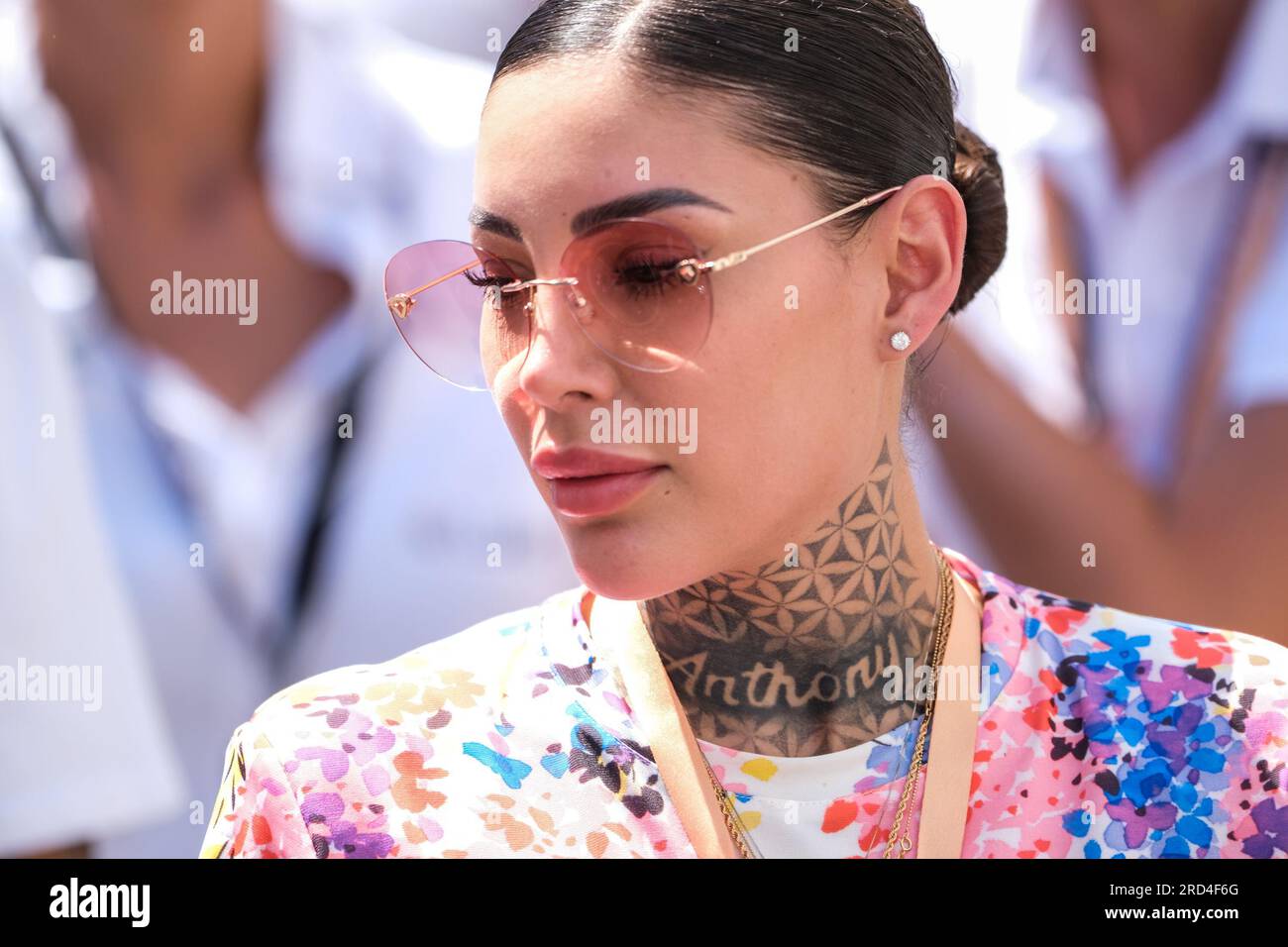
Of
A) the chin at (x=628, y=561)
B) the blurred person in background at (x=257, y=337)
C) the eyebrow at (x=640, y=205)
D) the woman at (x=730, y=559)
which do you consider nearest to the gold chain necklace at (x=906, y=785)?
the woman at (x=730, y=559)

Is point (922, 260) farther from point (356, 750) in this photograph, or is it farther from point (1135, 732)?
point (356, 750)

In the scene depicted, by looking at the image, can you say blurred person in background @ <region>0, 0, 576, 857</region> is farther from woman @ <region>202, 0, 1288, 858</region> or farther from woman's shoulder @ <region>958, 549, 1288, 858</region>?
woman's shoulder @ <region>958, 549, 1288, 858</region>

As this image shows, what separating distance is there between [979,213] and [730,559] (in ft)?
1.72

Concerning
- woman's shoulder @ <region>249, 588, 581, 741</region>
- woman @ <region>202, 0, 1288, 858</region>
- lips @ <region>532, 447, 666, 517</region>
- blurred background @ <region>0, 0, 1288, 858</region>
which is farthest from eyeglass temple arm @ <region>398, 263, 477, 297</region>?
blurred background @ <region>0, 0, 1288, 858</region>

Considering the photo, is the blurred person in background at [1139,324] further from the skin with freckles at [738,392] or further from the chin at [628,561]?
the chin at [628,561]

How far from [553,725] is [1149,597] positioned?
4.09 ft

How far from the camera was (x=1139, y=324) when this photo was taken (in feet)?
7.37

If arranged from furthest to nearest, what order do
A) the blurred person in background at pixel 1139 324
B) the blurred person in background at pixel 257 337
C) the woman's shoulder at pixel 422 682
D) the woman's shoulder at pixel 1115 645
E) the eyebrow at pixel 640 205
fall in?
the blurred person in background at pixel 257 337 → the blurred person in background at pixel 1139 324 → the woman's shoulder at pixel 1115 645 → the woman's shoulder at pixel 422 682 → the eyebrow at pixel 640 205

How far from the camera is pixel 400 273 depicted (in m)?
1.38

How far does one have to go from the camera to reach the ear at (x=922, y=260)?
1.30 metres

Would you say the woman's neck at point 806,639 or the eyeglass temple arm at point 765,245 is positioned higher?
the eyeglass temple arm at point 765,245

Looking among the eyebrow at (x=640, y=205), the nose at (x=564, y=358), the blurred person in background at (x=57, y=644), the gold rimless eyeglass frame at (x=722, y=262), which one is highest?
the eyebrow at (x=640, y=205)

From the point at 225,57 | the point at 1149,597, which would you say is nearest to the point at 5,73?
the point at 225,57

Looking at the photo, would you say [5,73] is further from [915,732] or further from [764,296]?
[915,732]
